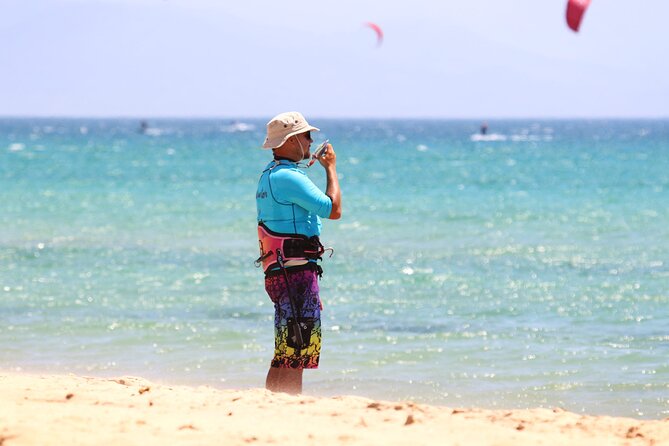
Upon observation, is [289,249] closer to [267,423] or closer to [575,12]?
[267,423]

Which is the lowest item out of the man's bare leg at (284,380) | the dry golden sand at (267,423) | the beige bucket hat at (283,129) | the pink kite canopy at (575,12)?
the dry golden sand at (267,423)

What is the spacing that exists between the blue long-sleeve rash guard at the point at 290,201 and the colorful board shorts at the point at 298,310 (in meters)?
0.25

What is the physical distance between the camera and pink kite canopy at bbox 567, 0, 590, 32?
9.94 meters

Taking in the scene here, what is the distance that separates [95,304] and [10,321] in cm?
119

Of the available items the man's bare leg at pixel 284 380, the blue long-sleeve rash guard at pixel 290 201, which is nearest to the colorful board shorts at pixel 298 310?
the man's bare leg at pixel 284 380

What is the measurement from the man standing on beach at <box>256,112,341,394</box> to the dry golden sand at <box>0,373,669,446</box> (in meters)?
0.39

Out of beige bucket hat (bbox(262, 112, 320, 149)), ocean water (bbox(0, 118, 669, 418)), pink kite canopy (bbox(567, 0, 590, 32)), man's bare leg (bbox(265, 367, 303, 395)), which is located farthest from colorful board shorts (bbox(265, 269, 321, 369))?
pink kite canopy (bbox(567, 0, 590, 32))

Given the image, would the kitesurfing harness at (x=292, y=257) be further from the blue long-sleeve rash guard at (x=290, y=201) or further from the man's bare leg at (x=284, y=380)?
the man's bare leg at (x=284, y=380)

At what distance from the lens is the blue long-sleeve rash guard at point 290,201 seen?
574 cm

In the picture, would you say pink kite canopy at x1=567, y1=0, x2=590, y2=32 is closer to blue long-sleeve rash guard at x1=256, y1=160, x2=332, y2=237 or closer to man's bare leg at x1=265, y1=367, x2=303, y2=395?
blue long-sleeve rash guard at x1=256, y1=160, x2=332, y2=237

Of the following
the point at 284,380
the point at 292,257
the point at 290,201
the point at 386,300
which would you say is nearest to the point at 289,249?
the point at 292,257

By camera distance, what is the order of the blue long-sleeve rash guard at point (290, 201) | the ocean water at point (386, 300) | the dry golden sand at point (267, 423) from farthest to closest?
the ocean water at point (386, 300) < the blue long-sleeve rash guard at point (290, 201) < the dry golden sand at point (267, 423)

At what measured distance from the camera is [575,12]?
10.1m

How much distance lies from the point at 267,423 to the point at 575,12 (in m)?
5.87
